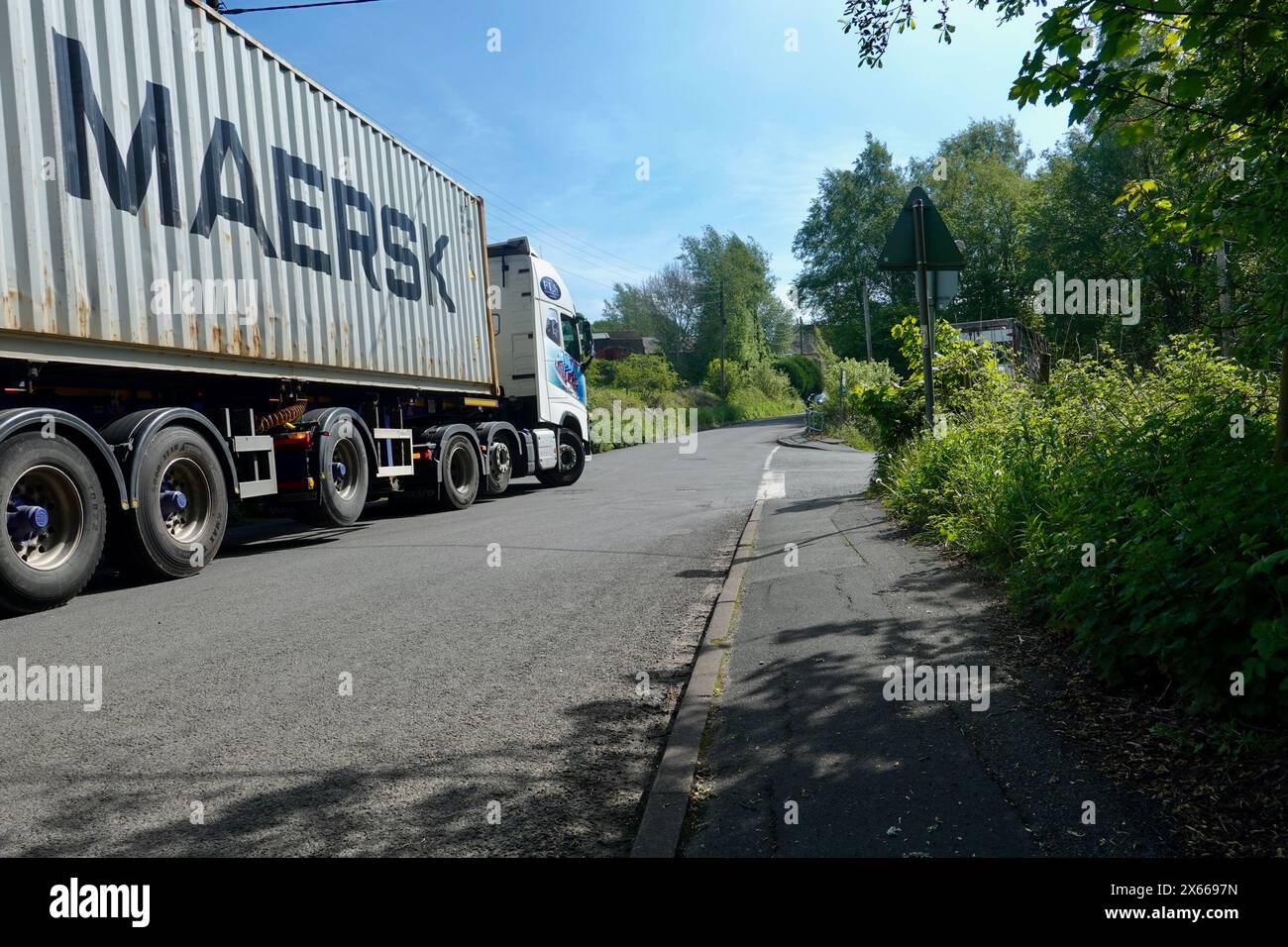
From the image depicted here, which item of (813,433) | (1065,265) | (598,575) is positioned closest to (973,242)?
(1065,265)

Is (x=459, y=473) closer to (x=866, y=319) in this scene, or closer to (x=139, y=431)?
(x=139, y=431)

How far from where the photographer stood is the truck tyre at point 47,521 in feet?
19.5

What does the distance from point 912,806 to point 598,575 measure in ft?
15.1

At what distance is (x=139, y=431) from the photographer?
7.11 metres

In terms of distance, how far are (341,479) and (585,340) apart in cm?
801

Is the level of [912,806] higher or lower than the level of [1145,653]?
lower

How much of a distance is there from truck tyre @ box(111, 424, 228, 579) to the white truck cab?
290 inches

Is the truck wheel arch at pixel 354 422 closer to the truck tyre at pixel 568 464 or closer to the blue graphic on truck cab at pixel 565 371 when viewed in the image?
the blue graphic on truck cab at pixel 565 371

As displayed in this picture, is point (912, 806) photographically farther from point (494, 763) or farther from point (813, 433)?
point (813, 433)

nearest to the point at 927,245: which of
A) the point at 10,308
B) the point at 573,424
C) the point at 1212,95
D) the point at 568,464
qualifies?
the point at 1212,95

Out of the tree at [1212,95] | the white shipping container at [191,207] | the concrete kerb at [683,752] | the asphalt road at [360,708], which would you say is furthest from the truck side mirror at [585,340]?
the tree at [1212,95]

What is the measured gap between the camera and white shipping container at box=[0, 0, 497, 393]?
629cm

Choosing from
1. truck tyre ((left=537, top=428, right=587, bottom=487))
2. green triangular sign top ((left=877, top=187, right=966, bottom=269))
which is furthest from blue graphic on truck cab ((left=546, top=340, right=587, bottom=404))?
green triangular sign top ((left=877, top=187, right=966, bottom=269))

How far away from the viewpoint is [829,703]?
3783 mm
